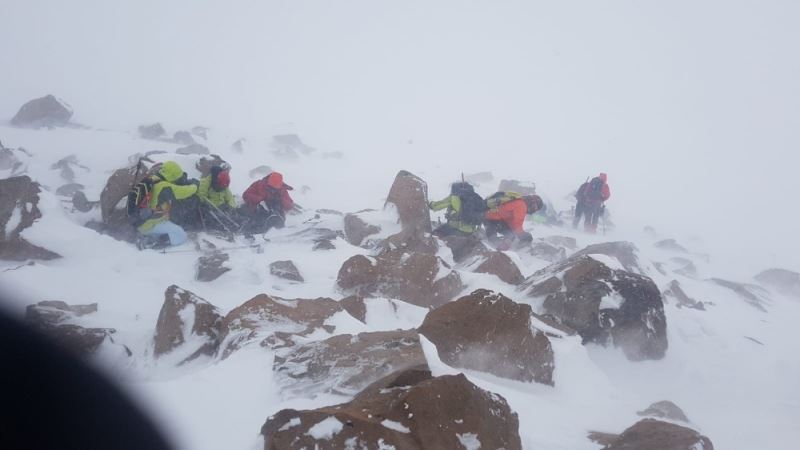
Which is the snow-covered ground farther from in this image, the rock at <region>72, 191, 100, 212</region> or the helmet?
the helmet

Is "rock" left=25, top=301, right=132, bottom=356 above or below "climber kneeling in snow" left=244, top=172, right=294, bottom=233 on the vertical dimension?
above

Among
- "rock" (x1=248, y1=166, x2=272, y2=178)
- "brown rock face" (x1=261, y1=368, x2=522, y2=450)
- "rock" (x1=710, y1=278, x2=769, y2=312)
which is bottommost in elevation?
"rock" (x1=710, y1=278, x2=769, y2=312)

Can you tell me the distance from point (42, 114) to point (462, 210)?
23857 mm

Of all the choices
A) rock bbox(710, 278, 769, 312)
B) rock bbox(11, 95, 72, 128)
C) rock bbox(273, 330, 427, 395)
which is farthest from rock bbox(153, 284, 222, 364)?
rock bbox(11, 95, 72, 128)

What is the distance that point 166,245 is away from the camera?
9391 millimetres

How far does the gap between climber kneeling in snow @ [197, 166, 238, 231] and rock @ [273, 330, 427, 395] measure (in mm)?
7150

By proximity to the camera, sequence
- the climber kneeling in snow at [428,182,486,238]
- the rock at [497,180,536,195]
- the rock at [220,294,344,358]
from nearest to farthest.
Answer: the rock at [220,294,344,358] → the climber kneeling in snow at [428,182,486,238] → the rock at [497,180,536,195]

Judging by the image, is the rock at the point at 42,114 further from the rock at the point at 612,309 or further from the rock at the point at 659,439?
the rock at the point at 659,439

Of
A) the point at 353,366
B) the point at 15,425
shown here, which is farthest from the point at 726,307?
the point at 15,425

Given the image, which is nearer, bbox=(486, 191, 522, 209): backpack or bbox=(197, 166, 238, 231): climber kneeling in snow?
bbox=(197, 166, 238, 231): climber kneeling in snow

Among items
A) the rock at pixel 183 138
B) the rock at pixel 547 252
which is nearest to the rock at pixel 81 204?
the rock at pixel 547 252

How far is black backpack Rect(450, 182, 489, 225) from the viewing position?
12.0 m

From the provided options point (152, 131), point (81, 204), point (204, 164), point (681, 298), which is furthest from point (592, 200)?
point (152, 131)

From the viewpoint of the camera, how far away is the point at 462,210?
12.1m
